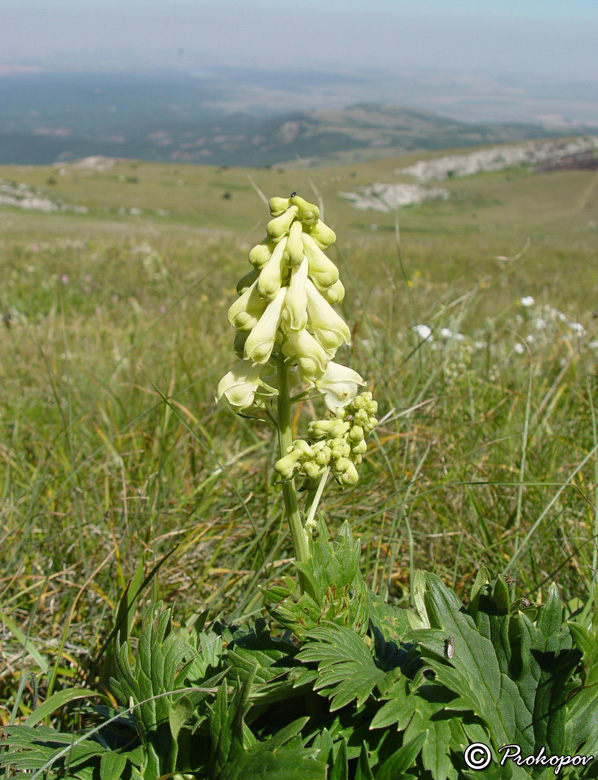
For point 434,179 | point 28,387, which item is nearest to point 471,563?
point 28,387

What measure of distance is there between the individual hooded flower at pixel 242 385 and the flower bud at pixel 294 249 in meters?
0.36

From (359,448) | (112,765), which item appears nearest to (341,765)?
(112,765)

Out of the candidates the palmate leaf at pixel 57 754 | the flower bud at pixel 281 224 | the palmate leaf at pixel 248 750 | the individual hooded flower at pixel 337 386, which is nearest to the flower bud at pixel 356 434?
the individual hooded flower at pixel 337 386

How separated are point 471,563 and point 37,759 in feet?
7.39

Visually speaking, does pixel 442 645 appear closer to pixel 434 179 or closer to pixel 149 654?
pixel 149 654

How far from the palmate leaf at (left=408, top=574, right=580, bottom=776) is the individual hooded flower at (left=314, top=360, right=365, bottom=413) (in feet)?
2.23

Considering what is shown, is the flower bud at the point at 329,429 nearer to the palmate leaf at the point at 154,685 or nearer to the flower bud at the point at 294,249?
the flower bud at the point at 294,249

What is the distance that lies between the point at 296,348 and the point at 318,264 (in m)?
0.30

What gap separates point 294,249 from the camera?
76.6 inches

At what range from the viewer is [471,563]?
3.31 metres

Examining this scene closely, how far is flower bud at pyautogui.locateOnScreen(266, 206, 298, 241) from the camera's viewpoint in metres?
1.94

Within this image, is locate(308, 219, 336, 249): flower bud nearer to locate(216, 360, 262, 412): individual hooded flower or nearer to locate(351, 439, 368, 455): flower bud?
locate(216, 360, 262, 412): individual hooded flower

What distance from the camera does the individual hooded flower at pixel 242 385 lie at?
2.00 meters

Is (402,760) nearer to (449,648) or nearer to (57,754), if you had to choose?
(449,648)
